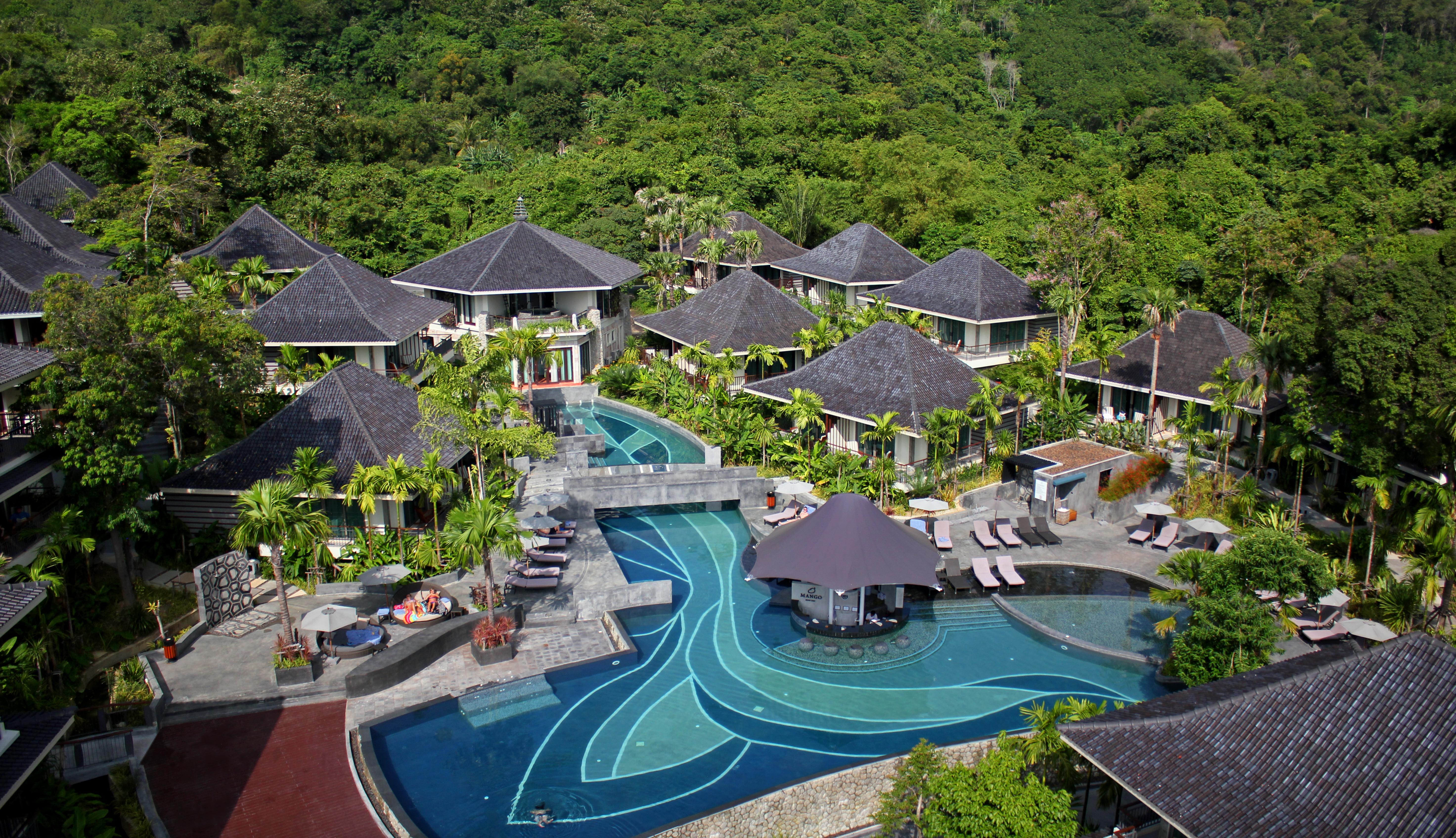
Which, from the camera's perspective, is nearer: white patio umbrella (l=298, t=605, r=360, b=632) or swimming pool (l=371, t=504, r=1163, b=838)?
swimming pool (l=371, t=504, r=1163, b=838)

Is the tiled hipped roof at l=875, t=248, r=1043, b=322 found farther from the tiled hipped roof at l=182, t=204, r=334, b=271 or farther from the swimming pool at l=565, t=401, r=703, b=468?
the tiled hipped roof at l=182, t=204, r=334, b=271

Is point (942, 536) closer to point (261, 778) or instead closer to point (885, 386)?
point (885, 386)

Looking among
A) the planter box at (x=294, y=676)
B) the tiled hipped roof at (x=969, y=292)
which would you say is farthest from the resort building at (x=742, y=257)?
the planter box at (x=294, y=676)

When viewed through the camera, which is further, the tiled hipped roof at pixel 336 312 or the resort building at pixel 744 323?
the resort building at pixel 744 323

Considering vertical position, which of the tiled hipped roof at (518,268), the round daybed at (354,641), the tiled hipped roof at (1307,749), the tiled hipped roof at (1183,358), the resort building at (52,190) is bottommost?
the round daybed at (354,641)

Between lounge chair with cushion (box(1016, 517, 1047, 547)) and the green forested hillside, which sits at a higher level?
the green forested hillside

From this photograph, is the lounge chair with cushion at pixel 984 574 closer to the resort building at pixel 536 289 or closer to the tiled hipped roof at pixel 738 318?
the tiled hipped roof at pixel 738 318

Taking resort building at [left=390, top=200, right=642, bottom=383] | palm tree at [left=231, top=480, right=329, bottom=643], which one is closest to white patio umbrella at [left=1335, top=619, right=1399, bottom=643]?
palm tree at [left=231, top=480, right=329, bottom=643]
